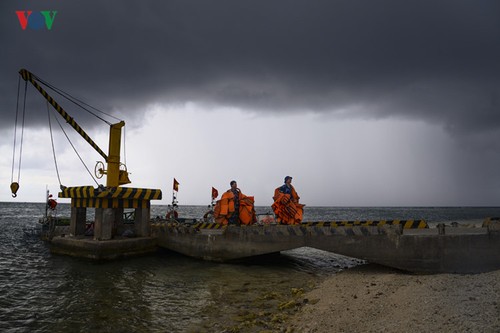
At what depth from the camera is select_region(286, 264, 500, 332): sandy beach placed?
5.71 metres

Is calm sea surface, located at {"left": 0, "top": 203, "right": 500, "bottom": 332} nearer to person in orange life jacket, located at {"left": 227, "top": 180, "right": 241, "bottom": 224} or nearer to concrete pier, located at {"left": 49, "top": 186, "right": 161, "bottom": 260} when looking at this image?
concrete pier, located at {"left": 49, "top": 186, "right": 161, "bottom": 260}

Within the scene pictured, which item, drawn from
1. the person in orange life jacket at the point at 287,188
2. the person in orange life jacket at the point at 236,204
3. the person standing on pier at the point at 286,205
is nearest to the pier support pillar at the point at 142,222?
the person in orange life jacket at the point at 236,204

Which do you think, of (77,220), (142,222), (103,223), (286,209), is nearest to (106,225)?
(103,223)

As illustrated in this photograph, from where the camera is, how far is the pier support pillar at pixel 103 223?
16.0 metres

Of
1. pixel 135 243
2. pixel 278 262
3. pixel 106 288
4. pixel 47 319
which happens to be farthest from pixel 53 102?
pixel 278 262

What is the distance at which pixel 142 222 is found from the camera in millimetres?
17828

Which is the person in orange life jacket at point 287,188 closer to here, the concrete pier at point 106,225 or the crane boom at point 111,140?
the concrete pier at point 106,225

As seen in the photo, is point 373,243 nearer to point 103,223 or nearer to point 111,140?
point 103,223

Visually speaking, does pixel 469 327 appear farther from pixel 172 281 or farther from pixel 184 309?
pixel 172 281

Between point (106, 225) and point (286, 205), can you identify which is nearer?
point (286, 205)

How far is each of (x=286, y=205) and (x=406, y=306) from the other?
8.18 metres

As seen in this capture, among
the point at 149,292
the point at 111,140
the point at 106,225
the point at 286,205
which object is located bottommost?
the point at 149,292

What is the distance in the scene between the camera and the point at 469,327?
5.34 meters

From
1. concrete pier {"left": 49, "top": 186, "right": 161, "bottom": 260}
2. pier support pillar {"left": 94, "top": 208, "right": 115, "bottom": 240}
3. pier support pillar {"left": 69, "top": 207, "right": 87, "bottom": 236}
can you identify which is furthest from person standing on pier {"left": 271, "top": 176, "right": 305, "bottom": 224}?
pier support pillar {"left": 69, "top": 207, "right": 87, "bottom": 236}
